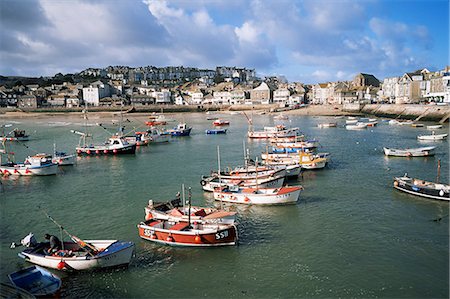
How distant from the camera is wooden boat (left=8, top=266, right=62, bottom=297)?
1214 centimetres

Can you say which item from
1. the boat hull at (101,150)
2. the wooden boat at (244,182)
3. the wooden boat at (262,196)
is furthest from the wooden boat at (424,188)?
the boat hull at (101,150)

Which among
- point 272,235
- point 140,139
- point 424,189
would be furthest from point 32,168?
point 424,189

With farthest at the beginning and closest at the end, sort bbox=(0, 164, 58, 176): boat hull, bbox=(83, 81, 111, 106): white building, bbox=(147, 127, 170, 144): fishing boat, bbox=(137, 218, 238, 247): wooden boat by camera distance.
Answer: bbox=(83, 81, 111, 106): white building, bbox=(147, 127, 170, 144): fishing boat, bbox=(0, 164, 58, 176): boat hull, bbox=(137, 218, 238, 247): wooden boat

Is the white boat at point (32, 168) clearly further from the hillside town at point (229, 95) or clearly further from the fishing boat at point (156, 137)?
the hillside town at point (229, 95)

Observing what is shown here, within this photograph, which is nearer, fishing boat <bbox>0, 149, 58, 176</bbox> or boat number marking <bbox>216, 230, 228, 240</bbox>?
boat number marking <bbox>216, 230, 228, 240</bbox>

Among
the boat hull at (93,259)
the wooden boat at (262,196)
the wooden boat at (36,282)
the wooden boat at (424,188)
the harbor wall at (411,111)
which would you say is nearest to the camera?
the wooden boat at (36,282)

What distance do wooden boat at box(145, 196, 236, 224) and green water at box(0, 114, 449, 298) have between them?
4.31ft

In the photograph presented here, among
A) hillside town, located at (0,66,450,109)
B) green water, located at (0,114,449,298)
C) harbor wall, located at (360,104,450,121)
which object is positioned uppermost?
hillside town, located at (0,66,450,109)

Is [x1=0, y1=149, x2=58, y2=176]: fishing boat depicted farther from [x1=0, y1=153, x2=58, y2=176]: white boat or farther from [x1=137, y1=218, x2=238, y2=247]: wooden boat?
[x1=137, y1=218, x2=238, y2=247]: wooden boat

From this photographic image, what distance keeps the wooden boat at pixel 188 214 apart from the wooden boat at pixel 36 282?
19.6ft

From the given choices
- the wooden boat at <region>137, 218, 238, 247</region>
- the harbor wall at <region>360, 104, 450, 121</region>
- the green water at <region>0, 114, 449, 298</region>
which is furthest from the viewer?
the harbor wall at <region>360, 104, 450, 121</region>

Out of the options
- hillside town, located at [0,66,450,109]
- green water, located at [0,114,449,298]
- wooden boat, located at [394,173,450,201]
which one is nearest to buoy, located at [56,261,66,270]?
green water, located at [0,114,449,298]

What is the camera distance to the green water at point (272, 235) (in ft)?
43.1

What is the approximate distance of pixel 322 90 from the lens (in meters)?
135
